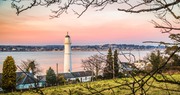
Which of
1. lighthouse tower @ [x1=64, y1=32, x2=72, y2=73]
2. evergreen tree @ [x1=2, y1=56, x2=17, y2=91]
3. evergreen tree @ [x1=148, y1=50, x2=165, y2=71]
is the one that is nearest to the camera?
evergreen tree @ [x1=148, y1=50, x2=165, y2=71]

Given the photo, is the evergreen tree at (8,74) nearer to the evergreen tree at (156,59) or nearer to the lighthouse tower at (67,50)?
the evergreen tree at (156,59)

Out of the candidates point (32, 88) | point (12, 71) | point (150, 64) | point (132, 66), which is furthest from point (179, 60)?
point (12, 71)

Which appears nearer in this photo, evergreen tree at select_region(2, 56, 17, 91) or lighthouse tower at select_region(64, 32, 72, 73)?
evergreen tree at select_region(2, 56, 17, 91)

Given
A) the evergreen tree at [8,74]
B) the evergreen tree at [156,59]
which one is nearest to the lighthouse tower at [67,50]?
the evergreen tree at [8,74]

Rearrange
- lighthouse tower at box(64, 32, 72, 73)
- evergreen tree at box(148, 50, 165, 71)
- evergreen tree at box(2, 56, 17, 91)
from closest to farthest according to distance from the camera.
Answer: evergreen tree at box(148, 50, 165, 71) < evergreen tree at box(2, 56, 17, 91) < lighthouse tower at box(64, 32, 72, 73)

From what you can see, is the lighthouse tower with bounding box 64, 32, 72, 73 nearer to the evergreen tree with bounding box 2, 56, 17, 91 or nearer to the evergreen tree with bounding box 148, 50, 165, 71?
the evergreen tree with bounding box 2, 56, 17, 91

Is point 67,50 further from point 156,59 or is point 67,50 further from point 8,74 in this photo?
point 156,59

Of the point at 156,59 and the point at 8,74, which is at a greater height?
the point at 156,59

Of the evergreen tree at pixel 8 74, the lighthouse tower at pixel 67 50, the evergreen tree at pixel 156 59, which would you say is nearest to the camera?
the evergreen tree at pixel 156 59

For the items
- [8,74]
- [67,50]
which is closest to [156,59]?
[8,74]

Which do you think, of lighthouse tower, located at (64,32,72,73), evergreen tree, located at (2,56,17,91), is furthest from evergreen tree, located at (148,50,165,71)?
lighthouse tower, located at (64,32,72,73)

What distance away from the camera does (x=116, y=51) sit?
1329mm

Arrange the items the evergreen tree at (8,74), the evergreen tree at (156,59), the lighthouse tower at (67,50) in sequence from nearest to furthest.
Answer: the evergreen tree at (156,59), the evergreen tree at (8,74), the lighthouse tower at (67,50)

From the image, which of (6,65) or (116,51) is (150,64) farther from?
(6,65)
